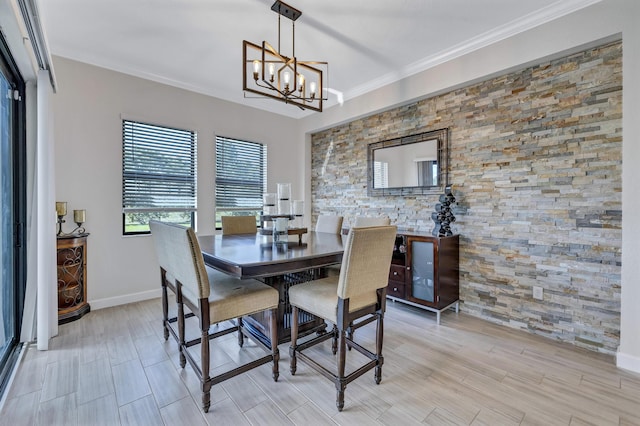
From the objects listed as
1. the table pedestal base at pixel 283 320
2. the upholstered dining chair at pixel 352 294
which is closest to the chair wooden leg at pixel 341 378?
the upholstered dining chair at pixel 352 294

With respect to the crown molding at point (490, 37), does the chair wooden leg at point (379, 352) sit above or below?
below

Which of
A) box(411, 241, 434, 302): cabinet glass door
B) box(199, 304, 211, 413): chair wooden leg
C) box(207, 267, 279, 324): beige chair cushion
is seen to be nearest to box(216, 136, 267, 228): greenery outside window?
box(207, 267, 279, 324): beige chair cushion

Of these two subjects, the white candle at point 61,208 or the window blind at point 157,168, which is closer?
the white candle at point 61,208

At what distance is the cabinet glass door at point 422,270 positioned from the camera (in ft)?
9.75

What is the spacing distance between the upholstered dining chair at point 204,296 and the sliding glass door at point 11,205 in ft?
3.82

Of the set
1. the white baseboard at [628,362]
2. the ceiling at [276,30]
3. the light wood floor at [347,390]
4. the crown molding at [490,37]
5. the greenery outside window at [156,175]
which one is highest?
the ceiling at [276,30]

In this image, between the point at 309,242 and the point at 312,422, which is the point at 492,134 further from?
the point at 312,422

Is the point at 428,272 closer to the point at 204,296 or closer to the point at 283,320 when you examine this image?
the point at 283,320

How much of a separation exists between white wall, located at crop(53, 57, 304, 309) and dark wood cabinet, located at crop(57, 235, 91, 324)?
187 mm

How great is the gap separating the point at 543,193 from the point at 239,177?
3764 millimetres

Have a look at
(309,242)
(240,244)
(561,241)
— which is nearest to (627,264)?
(561,241)

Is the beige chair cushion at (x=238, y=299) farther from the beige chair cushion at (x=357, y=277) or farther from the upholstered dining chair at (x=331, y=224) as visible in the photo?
the upholstered dining chair at (x=331, y=224)

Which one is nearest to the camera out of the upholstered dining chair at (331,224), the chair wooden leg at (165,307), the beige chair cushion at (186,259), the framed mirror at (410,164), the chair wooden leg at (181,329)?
the beige chair cushion at (186,259)

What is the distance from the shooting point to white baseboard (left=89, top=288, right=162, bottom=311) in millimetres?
3197
